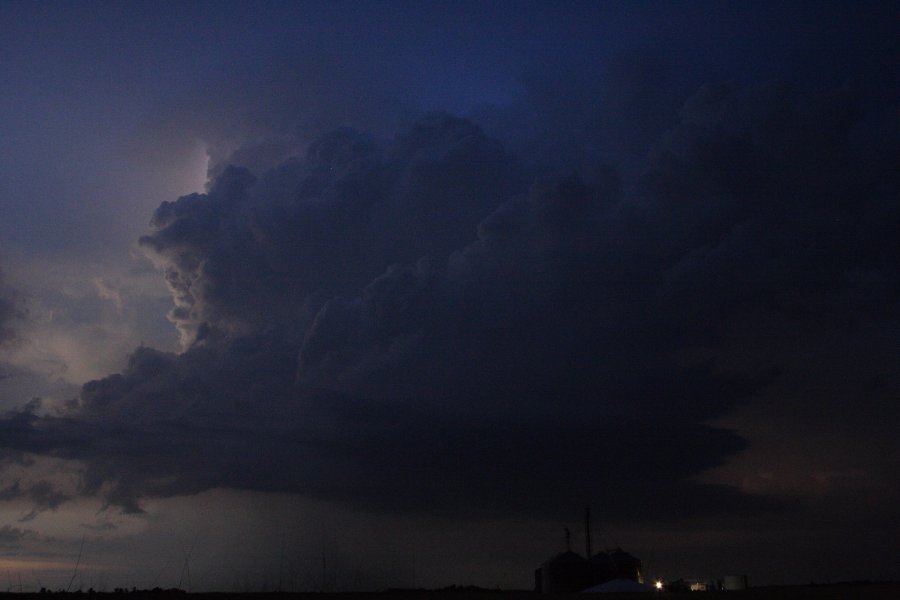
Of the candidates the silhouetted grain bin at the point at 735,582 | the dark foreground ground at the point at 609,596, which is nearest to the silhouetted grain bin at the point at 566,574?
the silhouetted grain bin at the point at 735,582

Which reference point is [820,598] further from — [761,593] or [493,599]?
[493,599]

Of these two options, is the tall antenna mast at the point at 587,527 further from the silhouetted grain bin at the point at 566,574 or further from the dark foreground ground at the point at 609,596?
the dark foreground ground at the point at 609,596

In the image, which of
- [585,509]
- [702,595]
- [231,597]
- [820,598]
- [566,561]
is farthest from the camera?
[585,509]

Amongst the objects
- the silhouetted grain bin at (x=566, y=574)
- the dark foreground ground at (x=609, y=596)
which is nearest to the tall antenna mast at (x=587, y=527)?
the silhouetted grain bin at (x=566, y=574)

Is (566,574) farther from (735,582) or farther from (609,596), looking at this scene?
(609,596)

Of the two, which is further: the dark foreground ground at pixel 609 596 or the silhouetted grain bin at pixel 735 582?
the silhouetted grain bin at pixel 735 582

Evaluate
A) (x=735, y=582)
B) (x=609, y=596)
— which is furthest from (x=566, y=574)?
(x=609, y=596)

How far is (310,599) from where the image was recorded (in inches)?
2243

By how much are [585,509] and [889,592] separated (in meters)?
102

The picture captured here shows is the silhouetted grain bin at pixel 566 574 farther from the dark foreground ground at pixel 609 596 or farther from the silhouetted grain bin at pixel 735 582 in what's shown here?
the dark foreground ground at pixel 609 596

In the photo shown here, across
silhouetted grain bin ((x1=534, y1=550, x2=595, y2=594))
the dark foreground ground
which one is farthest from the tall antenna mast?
the dark foreground ground

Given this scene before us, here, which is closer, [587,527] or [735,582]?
[735,582]

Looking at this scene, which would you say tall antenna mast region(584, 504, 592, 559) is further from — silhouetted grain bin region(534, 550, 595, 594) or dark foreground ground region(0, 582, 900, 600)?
dark foreground ground region(0, 582, 900, 600)

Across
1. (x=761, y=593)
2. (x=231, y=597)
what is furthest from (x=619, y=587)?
(x=231, y=597)
